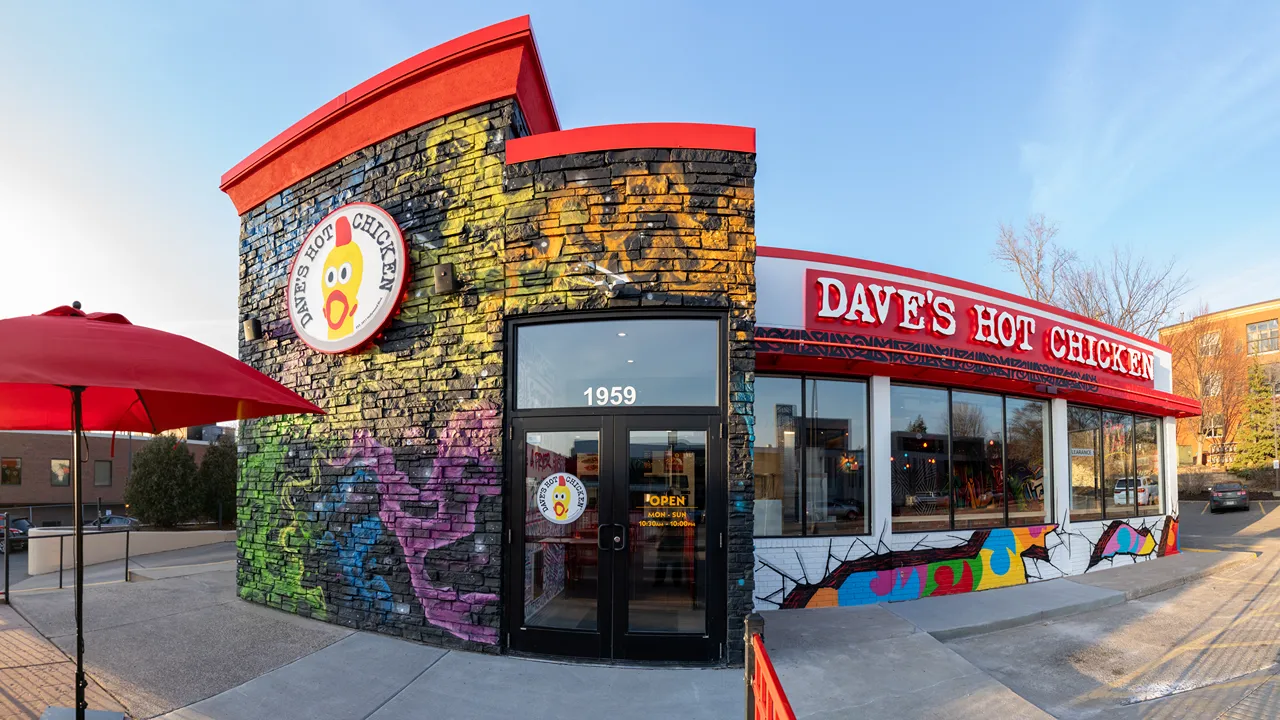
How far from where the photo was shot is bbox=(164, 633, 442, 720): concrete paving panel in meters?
4.93

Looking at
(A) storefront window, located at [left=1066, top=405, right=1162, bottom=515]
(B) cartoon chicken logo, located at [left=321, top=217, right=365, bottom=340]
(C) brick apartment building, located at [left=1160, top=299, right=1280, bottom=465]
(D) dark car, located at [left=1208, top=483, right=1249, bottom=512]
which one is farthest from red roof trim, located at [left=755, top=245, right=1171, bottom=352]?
(C) brick apartment building, located at [left=1160, top=299, right=1280, bottom=465]

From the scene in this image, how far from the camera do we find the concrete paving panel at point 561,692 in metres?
5.02

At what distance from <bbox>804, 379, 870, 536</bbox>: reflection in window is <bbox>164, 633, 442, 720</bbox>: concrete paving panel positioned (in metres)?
5.04

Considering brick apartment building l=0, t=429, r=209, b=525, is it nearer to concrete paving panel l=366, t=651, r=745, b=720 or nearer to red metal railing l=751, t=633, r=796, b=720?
concrete paving panel l=366, t=651, r=745, b=720

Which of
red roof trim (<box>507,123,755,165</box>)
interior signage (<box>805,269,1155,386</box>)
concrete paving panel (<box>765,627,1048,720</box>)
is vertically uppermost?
red roof trim (<box>507,123,755,165</box>)

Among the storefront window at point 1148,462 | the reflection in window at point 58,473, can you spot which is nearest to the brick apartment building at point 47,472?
the reflection in window at point 58,473

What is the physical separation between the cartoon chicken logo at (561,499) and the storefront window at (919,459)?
4999mm

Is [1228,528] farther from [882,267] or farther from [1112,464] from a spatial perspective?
[882,267]

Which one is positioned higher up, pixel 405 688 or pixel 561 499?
pixel 561 499

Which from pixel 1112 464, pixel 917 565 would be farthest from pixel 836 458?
pixel 1112 464

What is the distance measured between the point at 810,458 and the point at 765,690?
6059 millimetres

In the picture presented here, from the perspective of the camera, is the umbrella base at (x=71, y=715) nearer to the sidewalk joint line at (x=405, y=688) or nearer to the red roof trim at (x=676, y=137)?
the sidewalk joint line at (x=405, y=688)

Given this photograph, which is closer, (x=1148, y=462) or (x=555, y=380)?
(x=555, y=380)

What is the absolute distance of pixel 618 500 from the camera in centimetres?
625
